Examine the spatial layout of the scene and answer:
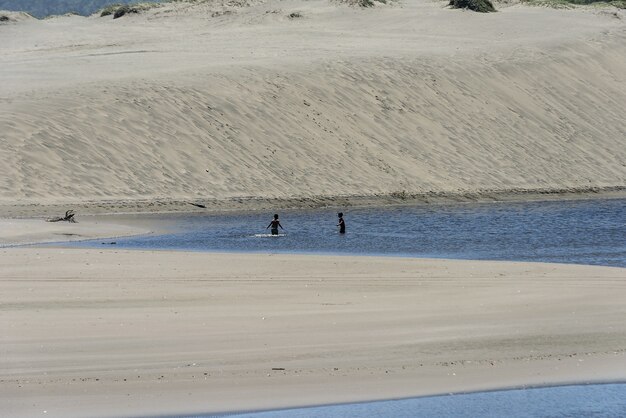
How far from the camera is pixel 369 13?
6819cm

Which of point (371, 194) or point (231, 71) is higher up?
point (231, 71)

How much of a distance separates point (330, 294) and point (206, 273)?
→ 2.59 m

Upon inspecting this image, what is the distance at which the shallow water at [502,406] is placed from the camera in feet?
36.7

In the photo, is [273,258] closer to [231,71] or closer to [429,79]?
[231,71]

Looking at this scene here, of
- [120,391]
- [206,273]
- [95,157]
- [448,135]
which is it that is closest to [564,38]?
[448,135]

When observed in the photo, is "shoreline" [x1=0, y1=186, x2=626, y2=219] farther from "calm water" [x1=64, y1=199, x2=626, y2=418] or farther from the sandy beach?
"calm water" [x1=64, y1=199, x2=626, y2=418]

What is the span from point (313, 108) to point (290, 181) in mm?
7475

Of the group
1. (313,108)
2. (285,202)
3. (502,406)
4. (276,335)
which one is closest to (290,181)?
(285,202)

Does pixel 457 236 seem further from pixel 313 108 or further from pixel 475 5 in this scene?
pixel 475 5

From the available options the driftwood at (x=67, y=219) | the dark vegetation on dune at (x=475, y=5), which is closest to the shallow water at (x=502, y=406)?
the driftwood at (x=67, y=219)

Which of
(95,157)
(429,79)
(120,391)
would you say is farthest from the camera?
(429,79)

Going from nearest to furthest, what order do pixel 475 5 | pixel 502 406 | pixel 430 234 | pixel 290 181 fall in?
pixel 502 406, pixel 430 234, pixel 290 181, pixel 475 5

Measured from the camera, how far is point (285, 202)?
3547cm

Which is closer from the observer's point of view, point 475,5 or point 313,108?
point 313,108
